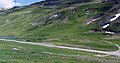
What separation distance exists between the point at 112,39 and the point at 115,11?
1673 inches

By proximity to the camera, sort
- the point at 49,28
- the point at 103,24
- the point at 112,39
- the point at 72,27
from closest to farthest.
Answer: the point at 112,39
the point at 103,24
the point at 72,27
the point at 49,28

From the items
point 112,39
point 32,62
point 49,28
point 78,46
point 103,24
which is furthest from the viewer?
point 49,28

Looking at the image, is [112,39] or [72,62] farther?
[112,39]

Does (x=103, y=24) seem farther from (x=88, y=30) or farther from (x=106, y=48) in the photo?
(x=106, y=48)

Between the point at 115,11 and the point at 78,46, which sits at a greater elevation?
the point at 115,11

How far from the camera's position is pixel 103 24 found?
156000mm

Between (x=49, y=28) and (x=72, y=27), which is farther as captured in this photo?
(x=49, y=28)

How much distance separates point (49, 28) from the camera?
7781 inches

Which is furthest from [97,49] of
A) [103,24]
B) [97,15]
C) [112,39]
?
[97,15]

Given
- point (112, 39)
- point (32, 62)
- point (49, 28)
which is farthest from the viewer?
point (49, 28)

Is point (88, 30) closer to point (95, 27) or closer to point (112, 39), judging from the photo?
point (95, 27)

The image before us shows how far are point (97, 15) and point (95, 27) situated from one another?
26044 mm

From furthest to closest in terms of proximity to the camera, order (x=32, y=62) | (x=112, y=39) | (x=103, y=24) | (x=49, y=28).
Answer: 1. (x=49, y=28)
2. (x=103, y=24)
3. (x=112, y=39)
4. (x=32, y=62)

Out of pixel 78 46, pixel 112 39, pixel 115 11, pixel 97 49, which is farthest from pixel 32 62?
pixel 115 11
